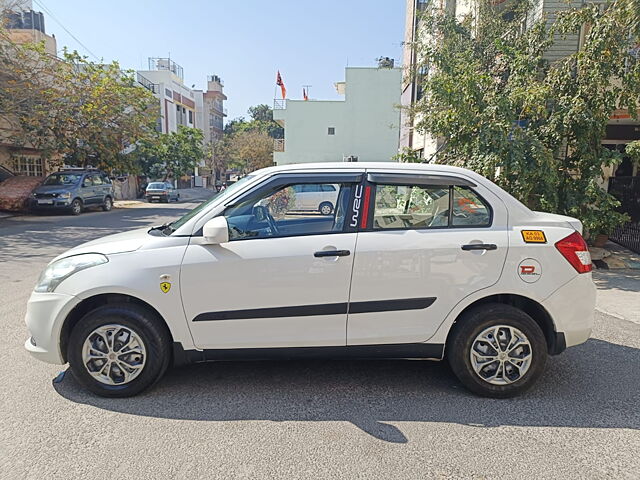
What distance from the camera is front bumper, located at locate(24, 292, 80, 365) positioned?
3.30 meters

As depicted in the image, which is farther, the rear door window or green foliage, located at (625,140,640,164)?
green foliage, located at (625,140,640,164)

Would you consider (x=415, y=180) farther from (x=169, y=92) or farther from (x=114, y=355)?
(x=169, y=92)

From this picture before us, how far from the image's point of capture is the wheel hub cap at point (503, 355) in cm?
343

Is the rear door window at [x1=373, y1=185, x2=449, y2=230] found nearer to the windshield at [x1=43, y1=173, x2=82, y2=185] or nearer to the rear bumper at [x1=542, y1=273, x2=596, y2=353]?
the rear bumper at [x1=542, y1=273, x2=596, y2=353]

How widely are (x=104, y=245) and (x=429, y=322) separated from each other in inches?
104

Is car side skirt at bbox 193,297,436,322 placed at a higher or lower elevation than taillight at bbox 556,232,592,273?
lower

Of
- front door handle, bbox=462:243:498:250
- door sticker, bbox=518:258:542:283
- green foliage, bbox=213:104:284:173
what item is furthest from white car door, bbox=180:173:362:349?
green foliage, bbox=213:104:284:173

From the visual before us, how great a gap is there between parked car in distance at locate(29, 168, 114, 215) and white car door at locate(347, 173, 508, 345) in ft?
59.0

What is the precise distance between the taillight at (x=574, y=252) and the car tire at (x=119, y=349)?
3.17 m

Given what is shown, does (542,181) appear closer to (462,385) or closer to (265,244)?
(462,385)

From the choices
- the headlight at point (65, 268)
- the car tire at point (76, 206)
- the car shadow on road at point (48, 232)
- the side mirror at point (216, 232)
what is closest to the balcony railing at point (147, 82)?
the car tire at point (76, 206)

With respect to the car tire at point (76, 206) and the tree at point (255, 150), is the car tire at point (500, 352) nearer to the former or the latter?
the car tire at point (76, 206)

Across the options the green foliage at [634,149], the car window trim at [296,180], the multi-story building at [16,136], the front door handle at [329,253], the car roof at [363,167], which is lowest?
the front door handle at [329,253]

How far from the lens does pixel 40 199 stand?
17531 millimetres
